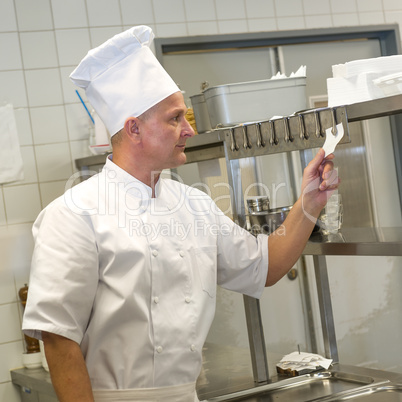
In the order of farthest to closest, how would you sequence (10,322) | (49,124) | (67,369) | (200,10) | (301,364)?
(200,10) → (49,124) → (10,322) → (301,364) → (67,369)

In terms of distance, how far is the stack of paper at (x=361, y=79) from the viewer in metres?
1.64

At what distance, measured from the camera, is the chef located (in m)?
1.42

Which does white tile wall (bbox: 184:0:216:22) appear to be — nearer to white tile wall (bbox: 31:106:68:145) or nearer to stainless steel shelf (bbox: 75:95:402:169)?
white tile wall (bbox: 31:106:68:145)

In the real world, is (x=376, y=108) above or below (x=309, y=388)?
above

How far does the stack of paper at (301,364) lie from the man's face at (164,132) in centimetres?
82

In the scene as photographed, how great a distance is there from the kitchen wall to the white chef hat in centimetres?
136

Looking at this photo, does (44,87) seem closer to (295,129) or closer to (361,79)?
(295,129)

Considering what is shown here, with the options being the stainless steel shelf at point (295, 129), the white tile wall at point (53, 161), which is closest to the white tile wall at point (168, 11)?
the white tile wall at point (53, 161)

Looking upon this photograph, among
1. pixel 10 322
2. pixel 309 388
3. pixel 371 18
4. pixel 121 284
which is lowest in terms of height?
pixel 309 388

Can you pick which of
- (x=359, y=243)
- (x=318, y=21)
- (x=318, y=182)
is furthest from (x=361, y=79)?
(x=318, y=21)

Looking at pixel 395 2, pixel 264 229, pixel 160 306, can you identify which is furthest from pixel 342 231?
pixel 395 2

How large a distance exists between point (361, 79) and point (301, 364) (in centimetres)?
90

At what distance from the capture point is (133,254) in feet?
4.84

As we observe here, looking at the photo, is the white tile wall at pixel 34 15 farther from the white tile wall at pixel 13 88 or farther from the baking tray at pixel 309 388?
the baking tray at pixel 309 388
